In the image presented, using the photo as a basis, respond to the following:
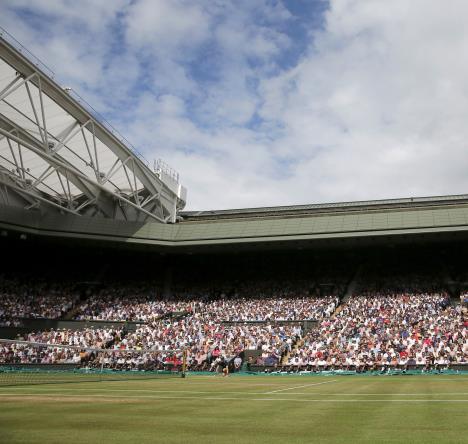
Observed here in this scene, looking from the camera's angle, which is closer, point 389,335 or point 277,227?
point 389,335

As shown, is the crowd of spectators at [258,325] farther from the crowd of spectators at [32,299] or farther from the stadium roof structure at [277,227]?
the stadium roof structure at [277,227]

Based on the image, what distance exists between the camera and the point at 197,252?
173 feet

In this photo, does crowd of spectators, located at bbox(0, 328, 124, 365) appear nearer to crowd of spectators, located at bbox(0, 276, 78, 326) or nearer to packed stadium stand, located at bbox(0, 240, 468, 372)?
packed stadium stand, located at bbox(0, 240, 468, 372)

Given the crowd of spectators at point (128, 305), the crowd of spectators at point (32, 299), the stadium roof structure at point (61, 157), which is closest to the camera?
the stadium roof structure at point (61, 157)

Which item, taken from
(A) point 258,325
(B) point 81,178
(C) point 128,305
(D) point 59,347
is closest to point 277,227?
(A) point 258,325

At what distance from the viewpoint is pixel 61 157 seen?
40.6 meters

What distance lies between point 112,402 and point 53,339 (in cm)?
3469

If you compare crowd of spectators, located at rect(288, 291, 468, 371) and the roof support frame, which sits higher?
the roof support frame

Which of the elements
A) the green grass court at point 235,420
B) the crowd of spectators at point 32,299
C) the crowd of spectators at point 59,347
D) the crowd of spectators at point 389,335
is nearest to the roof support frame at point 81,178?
the crowd of spectators at point 59,347

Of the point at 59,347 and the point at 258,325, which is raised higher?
the point at 258,325

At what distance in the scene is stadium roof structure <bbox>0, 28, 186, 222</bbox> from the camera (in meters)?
32.8

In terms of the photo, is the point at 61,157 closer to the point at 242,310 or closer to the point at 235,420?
the point at 242,310

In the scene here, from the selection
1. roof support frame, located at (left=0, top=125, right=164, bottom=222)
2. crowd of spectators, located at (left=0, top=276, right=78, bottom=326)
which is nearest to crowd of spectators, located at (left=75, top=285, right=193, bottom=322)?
crowd of spectators, located at (left=0, top=276, right=78, bottom=326)

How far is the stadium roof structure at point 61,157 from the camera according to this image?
3275 cm
